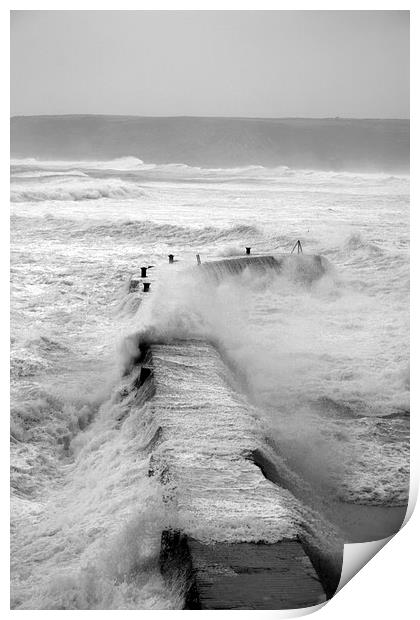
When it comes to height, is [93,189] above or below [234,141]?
below

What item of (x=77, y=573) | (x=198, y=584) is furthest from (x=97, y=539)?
(x=198, y=584)

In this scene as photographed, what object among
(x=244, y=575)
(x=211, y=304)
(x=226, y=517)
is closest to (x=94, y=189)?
(x=211, y=304)

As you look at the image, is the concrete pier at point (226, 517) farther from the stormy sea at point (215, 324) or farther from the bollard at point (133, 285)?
the bollard at point (133, 285)

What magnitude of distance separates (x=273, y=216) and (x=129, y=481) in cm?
121

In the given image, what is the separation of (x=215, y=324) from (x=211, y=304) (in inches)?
4.4

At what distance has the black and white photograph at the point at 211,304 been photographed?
9.56 ft

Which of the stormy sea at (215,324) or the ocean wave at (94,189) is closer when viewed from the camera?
the stormy sea at (215,324)

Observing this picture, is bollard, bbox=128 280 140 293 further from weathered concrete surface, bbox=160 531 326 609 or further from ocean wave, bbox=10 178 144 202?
weathered concrete surface, bbox=160 531 326 609

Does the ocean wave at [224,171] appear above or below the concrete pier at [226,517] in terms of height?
above

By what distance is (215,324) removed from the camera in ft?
14.8

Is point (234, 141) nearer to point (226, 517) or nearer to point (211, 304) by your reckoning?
point (211, 304)

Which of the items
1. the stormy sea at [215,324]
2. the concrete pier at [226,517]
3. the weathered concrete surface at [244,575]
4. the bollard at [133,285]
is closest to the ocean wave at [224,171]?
the stormy sea at [215,324]

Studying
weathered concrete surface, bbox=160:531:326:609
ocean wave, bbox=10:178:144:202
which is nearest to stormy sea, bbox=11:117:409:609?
ocean wave, bbox=10:178:144:202
